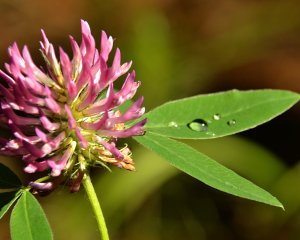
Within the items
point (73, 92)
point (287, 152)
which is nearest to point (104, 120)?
point (73, 92)

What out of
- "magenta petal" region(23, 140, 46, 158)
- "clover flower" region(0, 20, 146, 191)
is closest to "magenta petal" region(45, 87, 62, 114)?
"clover flower" region(0, 20, 146, 191)

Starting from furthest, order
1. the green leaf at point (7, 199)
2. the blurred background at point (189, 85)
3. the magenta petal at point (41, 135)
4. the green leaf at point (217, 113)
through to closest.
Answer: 1. the blurred background at point (189, 85)
2. the green leaf at point (217, 113)
3. the green leaf at point (7, 199)
4. the magenta petal at point (41, 135)

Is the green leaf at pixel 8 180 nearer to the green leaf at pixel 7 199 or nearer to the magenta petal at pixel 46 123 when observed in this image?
the green leaf at pixel 7 199

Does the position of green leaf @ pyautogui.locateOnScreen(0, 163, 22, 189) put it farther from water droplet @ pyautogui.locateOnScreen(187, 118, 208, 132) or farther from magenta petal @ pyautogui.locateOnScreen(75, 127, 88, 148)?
water droplet @ pyautogui.locateOnScreen(187, 118, 208, 132)

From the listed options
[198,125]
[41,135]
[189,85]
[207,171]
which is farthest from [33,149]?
[189,85]

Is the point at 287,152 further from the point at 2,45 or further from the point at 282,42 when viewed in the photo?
the point at 2,45

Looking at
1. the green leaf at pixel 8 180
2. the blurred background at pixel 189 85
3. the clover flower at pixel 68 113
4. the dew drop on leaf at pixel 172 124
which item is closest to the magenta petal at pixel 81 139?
the clover flower at pixel 68 113

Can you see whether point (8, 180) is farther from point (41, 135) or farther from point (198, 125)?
point (198, 125)
